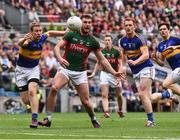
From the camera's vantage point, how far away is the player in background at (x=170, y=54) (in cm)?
2230

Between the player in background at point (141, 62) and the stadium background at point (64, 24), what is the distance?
11.7m

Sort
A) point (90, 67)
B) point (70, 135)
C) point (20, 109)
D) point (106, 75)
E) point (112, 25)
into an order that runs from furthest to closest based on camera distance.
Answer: point (112, 25)
point (90, 67)
point (20, 109)
point (106, 75)
point (70, 135)

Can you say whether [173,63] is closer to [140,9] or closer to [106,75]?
[106,75]

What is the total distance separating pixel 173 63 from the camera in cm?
2277

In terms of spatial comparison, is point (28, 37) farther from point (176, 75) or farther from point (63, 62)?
point (176, 75)

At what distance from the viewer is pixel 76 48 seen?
20719 millimetres

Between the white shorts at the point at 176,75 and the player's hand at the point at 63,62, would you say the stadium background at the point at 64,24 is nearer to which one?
the white shorts at the point at 176,75

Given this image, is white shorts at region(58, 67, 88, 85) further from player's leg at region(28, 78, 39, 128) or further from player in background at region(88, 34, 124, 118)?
player in background at region(88, 34, 124, 118)

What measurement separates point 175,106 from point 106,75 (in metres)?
9.00

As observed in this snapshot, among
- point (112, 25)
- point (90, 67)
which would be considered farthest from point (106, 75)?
point (112, 25)

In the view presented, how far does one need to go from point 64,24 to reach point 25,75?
62.3 feet

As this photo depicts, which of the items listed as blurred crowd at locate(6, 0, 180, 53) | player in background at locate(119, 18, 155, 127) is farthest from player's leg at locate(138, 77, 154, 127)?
blurred crowd at locate(6, 0, 180, 53)

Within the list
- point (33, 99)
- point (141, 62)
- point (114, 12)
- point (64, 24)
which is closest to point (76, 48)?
point (33, 99)

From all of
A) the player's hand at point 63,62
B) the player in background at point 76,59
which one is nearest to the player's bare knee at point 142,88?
the player in background at point 76,59
